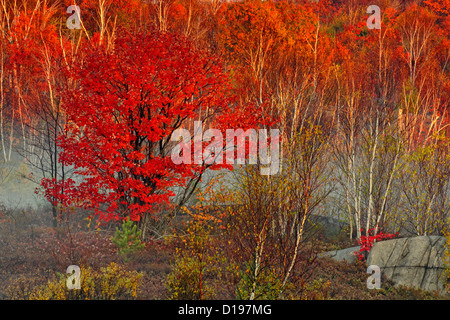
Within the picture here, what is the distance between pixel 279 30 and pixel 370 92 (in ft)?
68.7

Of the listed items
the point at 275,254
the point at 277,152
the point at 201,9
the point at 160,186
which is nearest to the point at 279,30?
the point at 201,9

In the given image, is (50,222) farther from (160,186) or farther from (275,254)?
(275,254)

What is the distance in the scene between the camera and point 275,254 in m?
9.28

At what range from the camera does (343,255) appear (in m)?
14.9

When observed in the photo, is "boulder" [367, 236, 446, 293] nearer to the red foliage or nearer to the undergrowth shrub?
the red foliage

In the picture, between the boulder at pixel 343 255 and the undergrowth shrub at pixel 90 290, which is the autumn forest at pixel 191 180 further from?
the boulder at pixel 343 255

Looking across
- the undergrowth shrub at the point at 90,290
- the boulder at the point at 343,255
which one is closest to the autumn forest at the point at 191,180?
the undergrowth shrub at the point at 90,290

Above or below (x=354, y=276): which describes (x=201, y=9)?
above

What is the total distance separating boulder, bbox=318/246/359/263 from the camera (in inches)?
573

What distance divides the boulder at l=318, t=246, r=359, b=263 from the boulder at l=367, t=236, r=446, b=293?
1.04 meters

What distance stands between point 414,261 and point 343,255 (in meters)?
2.71

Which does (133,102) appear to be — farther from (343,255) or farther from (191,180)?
(343,255)

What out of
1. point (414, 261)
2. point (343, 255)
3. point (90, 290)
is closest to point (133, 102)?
point (90, 290)

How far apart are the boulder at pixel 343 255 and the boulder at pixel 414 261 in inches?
40.9
